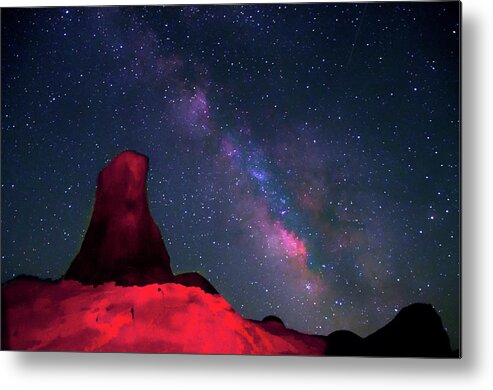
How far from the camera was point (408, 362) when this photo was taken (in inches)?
81.0

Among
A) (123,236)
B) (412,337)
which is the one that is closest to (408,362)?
(412,337)

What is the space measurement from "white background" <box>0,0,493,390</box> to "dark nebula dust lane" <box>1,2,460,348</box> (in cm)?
7

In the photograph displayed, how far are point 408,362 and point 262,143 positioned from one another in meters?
0.74

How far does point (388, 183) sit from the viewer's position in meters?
2.02

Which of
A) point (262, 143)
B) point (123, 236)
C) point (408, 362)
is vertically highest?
point (262, 143)

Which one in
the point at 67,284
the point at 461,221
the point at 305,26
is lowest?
the point at 67,284

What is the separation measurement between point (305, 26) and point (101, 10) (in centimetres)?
58

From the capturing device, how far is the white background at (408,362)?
2025mm

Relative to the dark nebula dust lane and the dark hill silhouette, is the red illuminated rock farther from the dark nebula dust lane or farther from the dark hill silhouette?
the dark hill silhouette

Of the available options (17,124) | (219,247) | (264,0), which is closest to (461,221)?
(219,247)

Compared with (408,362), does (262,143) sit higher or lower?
higher

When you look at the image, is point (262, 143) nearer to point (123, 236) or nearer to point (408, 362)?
point (123, 236)

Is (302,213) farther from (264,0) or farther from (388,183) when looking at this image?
(264,0)

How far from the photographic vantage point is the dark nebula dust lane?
6.58 feet
